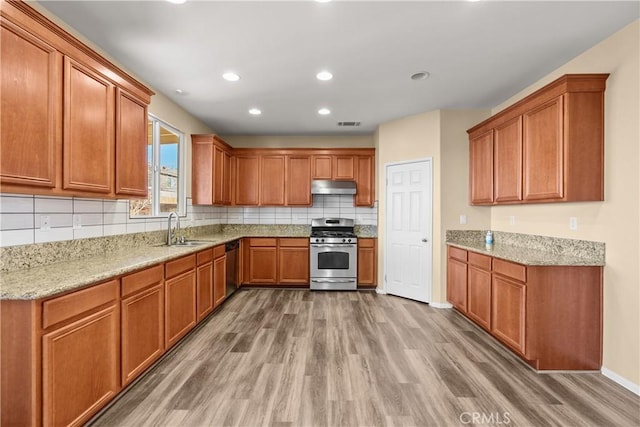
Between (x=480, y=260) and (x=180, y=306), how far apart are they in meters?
3.09

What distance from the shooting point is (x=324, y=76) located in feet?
10.0

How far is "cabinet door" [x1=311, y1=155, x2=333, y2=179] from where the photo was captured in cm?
517

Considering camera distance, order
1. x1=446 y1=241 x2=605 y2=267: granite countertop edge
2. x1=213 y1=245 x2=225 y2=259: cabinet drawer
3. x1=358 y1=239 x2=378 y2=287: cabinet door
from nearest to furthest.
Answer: x1=446 y1=241 x2=605 y2=267: granite countertop edge < x1=213 y1=245 x2=225 y2=259: cabinet drawer < x1=358 y1=239 x2=378 y2=287: cabinet door

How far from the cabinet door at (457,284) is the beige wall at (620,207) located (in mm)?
1284

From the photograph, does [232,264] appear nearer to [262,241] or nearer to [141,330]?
[262,241]

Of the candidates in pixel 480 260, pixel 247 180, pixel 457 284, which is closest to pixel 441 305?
pixel 457 284

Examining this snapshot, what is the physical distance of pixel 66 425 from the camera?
1.57 m

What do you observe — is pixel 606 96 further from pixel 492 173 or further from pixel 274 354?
pixel 274 354

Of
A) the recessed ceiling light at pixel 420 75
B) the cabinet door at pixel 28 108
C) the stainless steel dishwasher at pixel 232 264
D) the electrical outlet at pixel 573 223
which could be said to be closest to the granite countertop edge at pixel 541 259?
the electrical outlet at pixel 573 223

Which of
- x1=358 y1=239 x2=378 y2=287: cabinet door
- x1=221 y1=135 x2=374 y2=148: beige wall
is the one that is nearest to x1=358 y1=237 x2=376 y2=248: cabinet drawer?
x1=358 y1=239 x2=378 y2=287: cabinet door

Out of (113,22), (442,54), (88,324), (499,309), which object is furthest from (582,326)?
(113,22)

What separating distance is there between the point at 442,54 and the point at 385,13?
2.72 feet

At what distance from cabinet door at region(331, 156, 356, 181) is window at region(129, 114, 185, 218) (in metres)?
2.43

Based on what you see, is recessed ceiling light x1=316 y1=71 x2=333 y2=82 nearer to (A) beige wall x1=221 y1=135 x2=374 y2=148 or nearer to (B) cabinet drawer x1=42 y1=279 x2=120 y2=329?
(A) beige wall x1=221 y1=135 x2=374 y2=148
